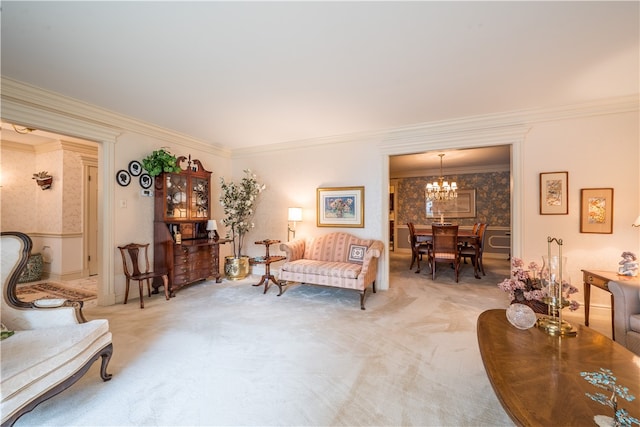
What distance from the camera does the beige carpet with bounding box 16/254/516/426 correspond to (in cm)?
155

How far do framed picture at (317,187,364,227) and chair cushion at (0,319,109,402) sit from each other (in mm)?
3236

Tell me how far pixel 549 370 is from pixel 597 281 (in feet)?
6.69

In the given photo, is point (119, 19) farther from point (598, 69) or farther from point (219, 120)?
point (598, 69)

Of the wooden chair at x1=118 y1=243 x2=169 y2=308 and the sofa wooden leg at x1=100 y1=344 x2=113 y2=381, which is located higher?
the wooden chair at x1=118 y1=243 x2=169 y2=308

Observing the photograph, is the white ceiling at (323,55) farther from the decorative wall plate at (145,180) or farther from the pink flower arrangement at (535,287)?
the pink flower arrangement at (535,287)

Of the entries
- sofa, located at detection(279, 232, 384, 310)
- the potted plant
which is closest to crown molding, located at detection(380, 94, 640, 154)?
sofa, located at detection(279, 232, 384, 310)

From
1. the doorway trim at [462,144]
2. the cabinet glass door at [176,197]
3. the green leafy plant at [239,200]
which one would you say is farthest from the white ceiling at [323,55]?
the green leafy plant at [239,200]

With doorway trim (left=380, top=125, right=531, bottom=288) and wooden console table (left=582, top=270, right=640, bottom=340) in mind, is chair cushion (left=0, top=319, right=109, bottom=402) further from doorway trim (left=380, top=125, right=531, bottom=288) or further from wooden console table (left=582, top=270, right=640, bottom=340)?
wooden console table (left=582, top=270, right=640, bottom=340)

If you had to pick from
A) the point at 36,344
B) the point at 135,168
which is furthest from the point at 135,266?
the point at 36,344

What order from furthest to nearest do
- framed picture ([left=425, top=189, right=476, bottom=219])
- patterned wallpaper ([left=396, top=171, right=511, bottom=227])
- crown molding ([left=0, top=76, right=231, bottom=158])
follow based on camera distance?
framed picture ([left=425, top=189, right=476, bottom=219])
patterned wallpaper ([left=396, top=171, right=511, bottom=227])
crown molding ([left=0, top=76, right=231, bottom=158])

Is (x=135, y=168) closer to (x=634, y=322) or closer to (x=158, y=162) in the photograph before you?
(x=158, y=162)

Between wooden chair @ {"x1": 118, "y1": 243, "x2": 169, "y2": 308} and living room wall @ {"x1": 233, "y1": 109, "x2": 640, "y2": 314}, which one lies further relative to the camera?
wooden chair @ {"x1": 118, "y1": 243, "x2": 169, "y2": 308}

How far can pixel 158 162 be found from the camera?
149 inches

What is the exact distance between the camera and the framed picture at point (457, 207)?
7.34 meters
